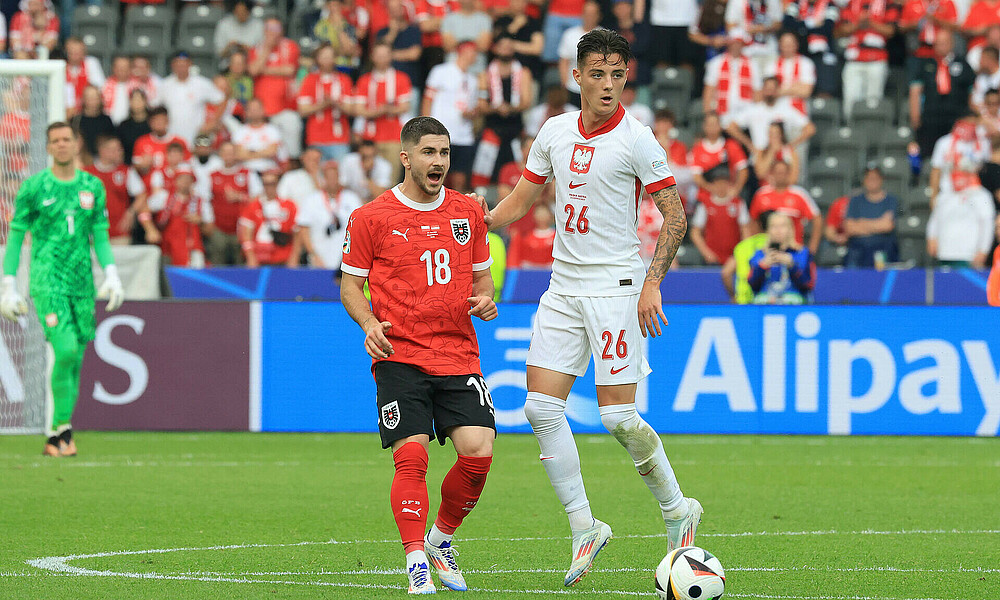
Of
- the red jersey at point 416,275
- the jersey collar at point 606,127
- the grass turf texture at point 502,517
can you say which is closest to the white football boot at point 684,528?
the grass turf texture at point 502,517

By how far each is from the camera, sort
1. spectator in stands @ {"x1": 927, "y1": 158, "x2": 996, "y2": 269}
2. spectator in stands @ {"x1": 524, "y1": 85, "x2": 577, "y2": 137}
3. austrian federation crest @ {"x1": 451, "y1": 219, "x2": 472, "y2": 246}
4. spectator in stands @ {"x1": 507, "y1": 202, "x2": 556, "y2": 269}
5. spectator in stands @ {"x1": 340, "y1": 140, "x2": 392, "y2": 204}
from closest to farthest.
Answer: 1. austrian federation crest @ {"x1": 451, "y1": 219, "x2": 472, "y2": 246}
2. spectator in stands @ {"x1": 507, "y1": 202, "x2": 556, "y2": 269}
3. spectator in stands @ {"x1": 927, "y1": 158, "x2": 996, "y2": 269}
4. spectator in stands @ {"x1": 524, "y1": 85, "x2": 577, "y2": 137}
5. spectator in stands @ {"x1": 340, "y1": 140, "x2": 392, "y2": 204}

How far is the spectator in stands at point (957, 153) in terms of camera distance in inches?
683

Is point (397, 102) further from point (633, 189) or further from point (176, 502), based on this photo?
point (633, 189)

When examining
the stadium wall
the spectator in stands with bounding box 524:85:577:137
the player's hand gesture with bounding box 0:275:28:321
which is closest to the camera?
the player's hand gesture with bounding box 0:275:28:321

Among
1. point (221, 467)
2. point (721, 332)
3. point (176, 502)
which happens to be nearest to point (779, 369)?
point (721, 332)

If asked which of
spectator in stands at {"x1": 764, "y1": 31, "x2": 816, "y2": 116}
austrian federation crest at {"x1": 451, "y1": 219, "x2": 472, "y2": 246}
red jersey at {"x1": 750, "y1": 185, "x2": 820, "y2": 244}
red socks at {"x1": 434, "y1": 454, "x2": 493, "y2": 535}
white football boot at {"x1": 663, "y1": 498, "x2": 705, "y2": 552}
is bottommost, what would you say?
white football boot at {"x1": 663, "y1": 498, "x2": 705, "y2": 552}

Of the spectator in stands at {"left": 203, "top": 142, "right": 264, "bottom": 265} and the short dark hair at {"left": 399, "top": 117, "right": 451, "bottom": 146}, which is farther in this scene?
the spectator in stands at {"left": 203, "top": 142, "right": 264, "bottom": 265}

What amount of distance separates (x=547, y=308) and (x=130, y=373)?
24.1 ft

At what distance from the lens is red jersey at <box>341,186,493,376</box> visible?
240 inches

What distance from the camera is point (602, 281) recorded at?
6410 mm

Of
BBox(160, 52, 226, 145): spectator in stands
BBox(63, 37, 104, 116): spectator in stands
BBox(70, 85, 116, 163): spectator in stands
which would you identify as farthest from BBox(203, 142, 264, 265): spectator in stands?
BBox(63, 37, 104, 116): spectator in stands

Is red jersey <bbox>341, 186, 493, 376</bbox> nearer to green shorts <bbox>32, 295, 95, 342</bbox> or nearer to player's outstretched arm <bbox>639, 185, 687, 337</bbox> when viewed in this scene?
player's outstretched arm <bbox>639, 185, 687, 337</bbox>

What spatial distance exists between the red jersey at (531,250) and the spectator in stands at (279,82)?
3541mm

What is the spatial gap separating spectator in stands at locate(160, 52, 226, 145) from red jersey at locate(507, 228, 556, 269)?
455cm
